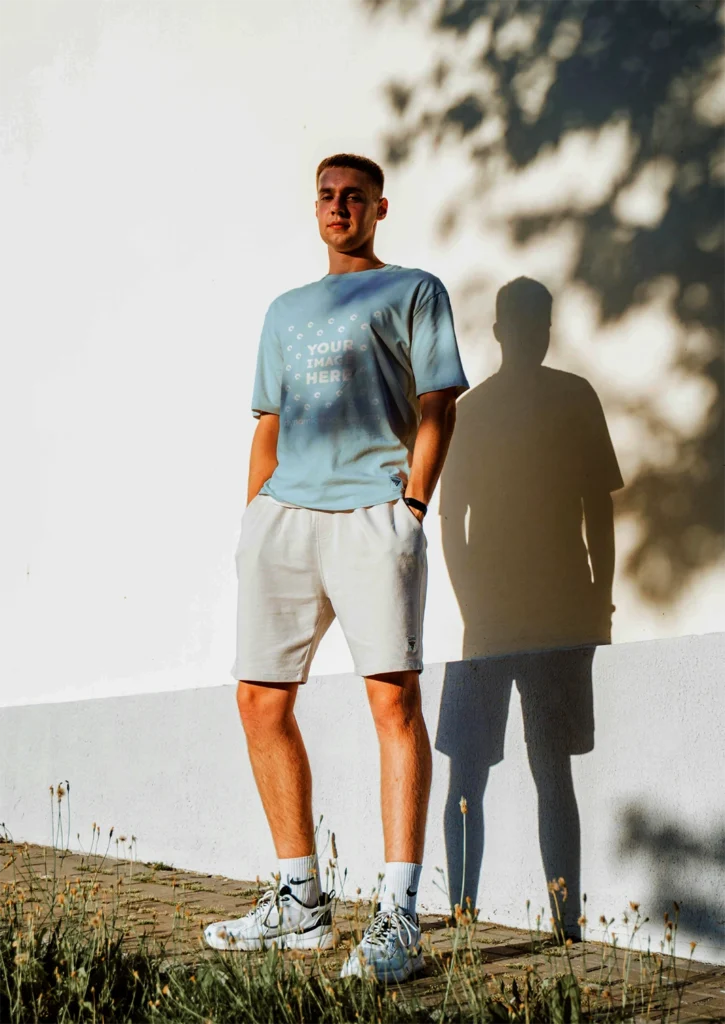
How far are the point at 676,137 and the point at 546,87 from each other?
2.08 ft

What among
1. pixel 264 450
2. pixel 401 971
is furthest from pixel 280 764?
pixel 264 450

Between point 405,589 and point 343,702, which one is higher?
point 405,589

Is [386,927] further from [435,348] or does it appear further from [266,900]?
[435,348]

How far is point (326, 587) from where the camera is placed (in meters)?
3.76

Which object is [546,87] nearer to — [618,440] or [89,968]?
[618,440]

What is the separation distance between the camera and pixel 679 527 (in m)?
3.91

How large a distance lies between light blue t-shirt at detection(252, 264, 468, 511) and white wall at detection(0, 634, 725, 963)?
2.93 feet

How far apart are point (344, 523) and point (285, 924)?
1174 millimetres

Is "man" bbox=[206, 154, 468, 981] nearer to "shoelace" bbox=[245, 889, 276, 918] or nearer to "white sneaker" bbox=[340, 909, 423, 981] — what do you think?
"shoelace" bbox=[245, 889, 276, 918]

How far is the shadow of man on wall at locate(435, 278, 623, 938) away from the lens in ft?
12.9

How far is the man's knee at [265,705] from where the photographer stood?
151 inches

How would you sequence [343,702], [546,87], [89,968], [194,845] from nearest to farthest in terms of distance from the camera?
[89,968] → [546,87] → [343,702] → [194,845]

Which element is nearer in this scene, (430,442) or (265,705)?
(430,442)

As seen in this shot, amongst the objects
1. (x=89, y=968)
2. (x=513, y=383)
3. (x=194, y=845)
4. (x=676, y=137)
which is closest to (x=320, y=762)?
(x=194, y=845)
